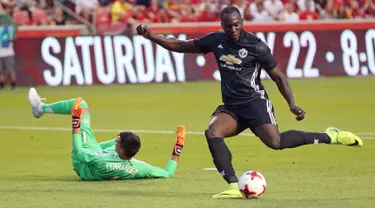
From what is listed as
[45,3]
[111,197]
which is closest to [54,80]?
[45,3]

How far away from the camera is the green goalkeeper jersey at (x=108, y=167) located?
1280cm

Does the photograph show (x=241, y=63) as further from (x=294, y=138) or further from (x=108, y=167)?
(x=108, y=167)

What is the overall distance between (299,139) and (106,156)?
7.82 ft

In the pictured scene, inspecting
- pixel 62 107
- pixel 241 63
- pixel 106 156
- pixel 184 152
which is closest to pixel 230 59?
pixel 241 63

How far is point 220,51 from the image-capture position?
464 inches

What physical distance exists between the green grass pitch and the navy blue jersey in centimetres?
112

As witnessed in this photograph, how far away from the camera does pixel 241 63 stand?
11719 mm

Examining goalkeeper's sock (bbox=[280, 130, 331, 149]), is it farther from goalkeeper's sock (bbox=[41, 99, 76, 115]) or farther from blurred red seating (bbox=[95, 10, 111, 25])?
blurred red seating (bbox=[95, 10, 111, 25])

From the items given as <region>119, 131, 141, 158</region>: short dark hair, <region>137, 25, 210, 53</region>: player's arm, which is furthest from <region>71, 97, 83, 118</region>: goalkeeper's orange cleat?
<region>137, 25, 210, 53</region>: player's arm

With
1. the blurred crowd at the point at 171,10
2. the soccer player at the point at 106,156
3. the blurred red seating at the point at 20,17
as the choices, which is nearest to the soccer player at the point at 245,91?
the soccer player at the point at 106,156

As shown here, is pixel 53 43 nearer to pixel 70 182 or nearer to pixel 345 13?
pixel 345 13

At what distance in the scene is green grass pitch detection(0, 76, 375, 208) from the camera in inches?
450

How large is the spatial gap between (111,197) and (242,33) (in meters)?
2.27

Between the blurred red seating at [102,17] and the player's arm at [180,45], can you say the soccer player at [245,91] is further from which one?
the blurred red seating at [102,17]
